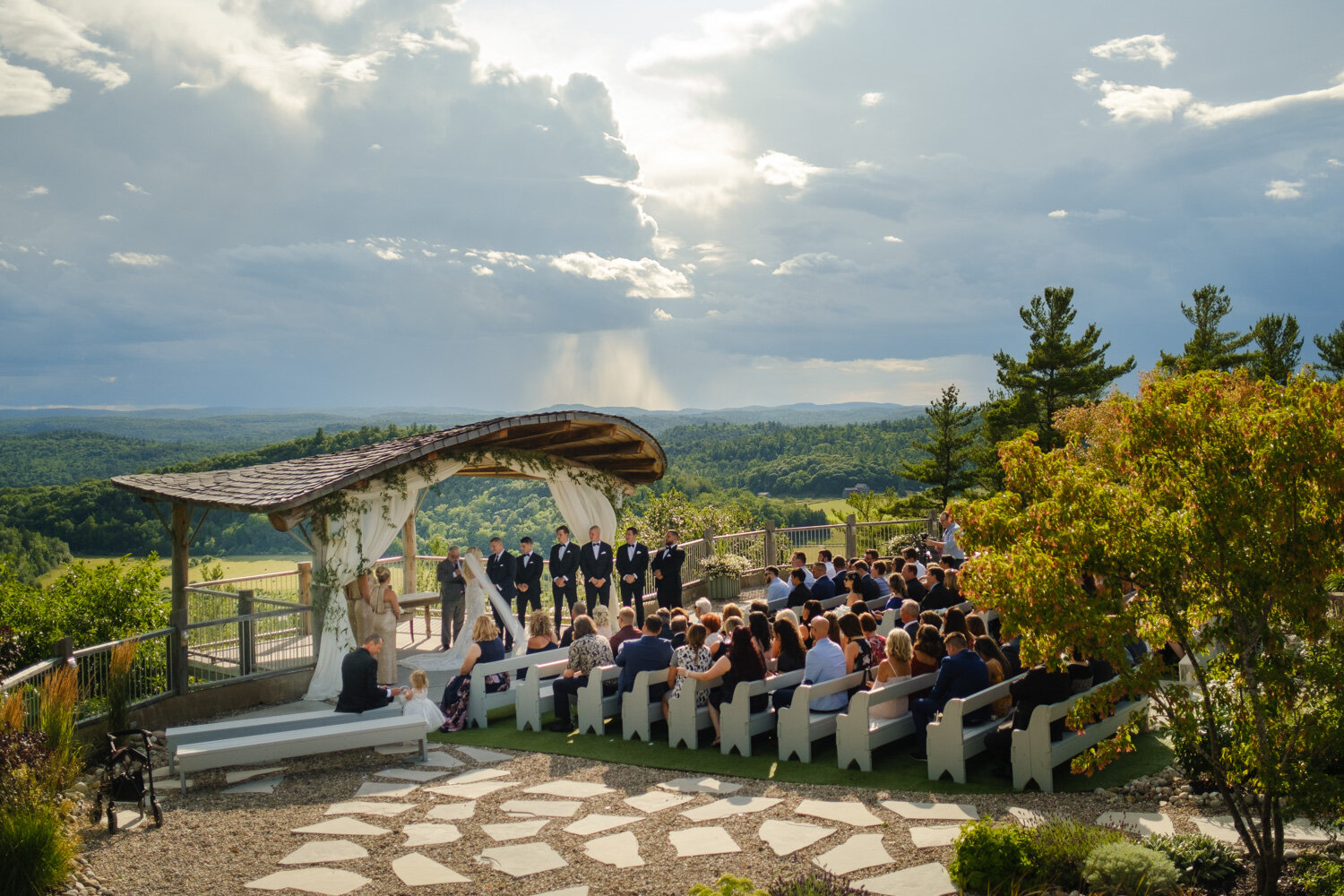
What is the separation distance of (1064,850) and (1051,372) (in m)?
33.0

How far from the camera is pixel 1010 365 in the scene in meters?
35.8

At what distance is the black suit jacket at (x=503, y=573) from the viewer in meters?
14.0

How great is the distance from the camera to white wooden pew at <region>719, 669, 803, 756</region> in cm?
848

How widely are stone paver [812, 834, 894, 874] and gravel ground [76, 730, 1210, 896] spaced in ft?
0.23

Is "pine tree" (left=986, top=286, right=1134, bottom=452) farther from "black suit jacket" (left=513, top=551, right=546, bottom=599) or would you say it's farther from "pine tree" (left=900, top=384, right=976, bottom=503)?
"black suit jacket" (left=513, top=551, right=546, bottom=599)

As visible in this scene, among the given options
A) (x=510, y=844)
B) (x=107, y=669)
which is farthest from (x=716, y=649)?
(x=107, y=669)

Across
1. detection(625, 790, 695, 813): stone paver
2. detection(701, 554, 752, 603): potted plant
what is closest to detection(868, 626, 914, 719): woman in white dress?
detection(625, 790, 695, 813): stone paver

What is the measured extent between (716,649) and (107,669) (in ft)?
21.6

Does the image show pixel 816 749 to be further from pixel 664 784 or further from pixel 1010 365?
pixel 1010 365

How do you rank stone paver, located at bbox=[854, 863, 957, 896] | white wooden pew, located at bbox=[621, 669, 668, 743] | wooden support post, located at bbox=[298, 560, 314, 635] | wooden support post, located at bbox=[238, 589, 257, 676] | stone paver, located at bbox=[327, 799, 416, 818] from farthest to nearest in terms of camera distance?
wooden support post, located at bbox=[298, 560, 314, 635] → wooden support post, located at bbox=[238, 589, 257, 676] → white wooden pew, located at bbox=[621, 669, 668, 743] → stone paver, located at bbox=[327, 799, 416, 818] → stone paver, located at bbox=[854, 863, 957, 896]

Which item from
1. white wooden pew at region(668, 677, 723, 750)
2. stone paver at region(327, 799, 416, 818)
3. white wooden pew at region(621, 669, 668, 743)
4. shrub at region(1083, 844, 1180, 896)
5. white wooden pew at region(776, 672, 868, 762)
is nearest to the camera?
shrub at region(1083, 844, 1180, 896)

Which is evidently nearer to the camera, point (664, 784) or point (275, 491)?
point (664, 784)

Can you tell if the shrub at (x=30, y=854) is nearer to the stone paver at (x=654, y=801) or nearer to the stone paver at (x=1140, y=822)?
the stone paver at (x=654, y=801)

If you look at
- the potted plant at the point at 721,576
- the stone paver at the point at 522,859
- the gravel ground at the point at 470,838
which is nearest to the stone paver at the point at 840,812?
the gravel ground at the point at 470,838
